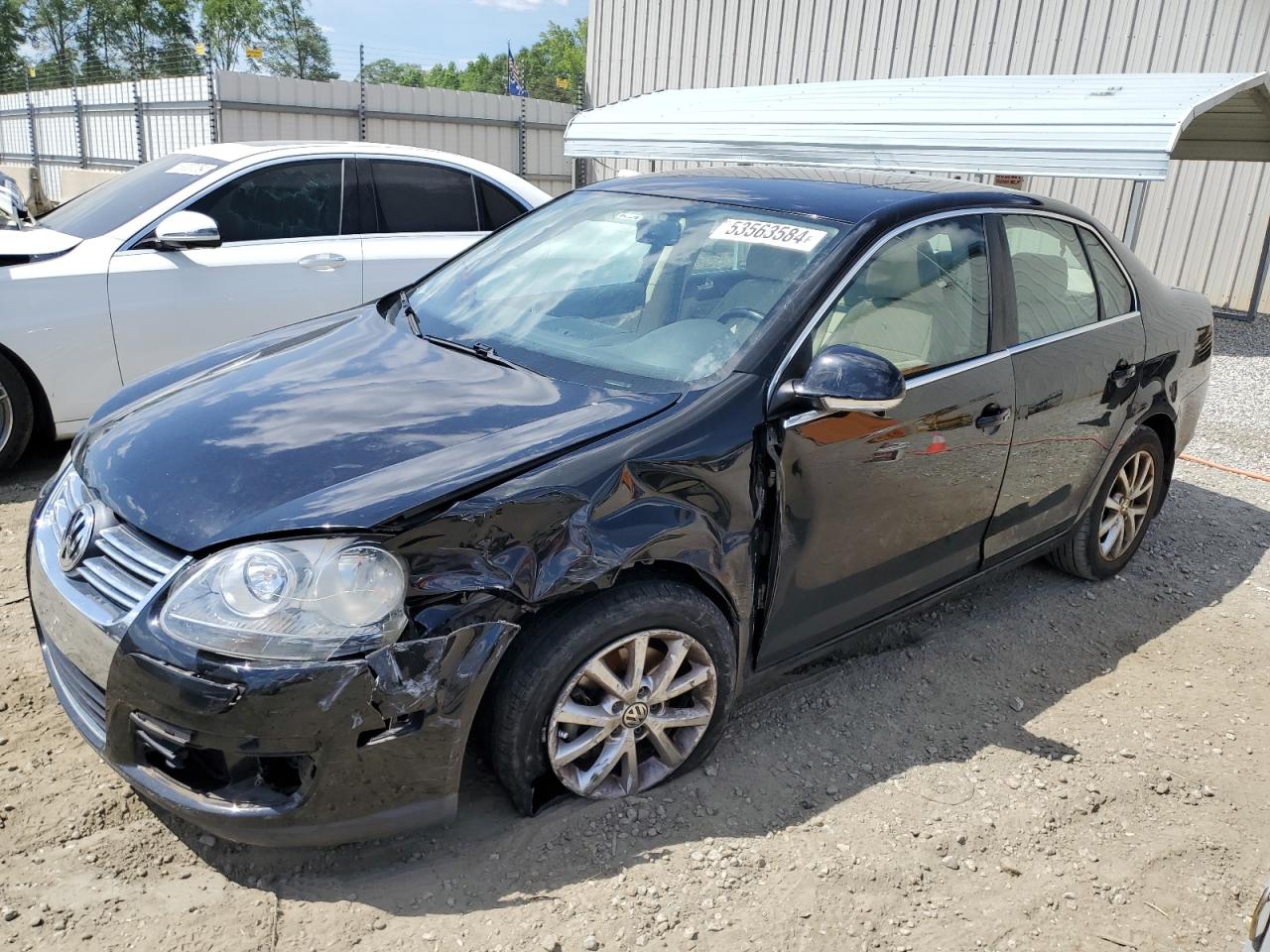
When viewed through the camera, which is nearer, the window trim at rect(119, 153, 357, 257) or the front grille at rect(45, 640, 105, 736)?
the front grille at rect(45, 640, 105, 736)

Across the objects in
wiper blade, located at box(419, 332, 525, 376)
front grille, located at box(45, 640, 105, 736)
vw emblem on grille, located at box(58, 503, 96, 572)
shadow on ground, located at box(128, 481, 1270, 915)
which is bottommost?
shadow on ground, located at box(128, 481, 1270, 915)

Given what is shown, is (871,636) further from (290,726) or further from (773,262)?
(290,726)

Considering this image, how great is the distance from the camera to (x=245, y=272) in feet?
17.1

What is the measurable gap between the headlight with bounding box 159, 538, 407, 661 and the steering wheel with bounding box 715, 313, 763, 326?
1.29 metres

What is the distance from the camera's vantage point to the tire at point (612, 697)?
2.41 m

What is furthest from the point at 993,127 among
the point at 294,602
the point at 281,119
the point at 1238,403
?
the point at 281,119

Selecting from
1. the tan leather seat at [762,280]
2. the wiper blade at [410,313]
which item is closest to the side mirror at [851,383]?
the tan leather seat at [762,280]

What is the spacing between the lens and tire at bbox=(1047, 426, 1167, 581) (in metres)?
4.21

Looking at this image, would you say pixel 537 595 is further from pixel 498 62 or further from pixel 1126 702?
pixel 498 62

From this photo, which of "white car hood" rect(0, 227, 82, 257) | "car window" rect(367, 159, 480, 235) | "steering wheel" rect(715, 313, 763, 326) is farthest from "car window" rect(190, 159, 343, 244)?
"steering wheel" rect(715, 313, 763, 326)

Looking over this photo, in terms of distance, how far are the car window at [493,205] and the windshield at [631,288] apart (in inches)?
93.2

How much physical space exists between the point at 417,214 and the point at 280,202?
0.77 meters

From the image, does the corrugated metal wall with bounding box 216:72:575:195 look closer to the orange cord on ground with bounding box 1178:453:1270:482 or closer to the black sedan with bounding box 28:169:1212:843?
the orange cord on ground with bounding box 1178:453:1270:482

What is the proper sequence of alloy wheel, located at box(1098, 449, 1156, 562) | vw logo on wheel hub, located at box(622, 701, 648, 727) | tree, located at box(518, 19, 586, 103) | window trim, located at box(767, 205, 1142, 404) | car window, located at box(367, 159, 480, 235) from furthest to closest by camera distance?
1. tree, located at box(518, 19, 586, 103)
2. car window, located at box(367, 159, 480, 235)
3. alloy wheel, located at box(1098, 449, 1156, 562)
4. window trim, located at box(767, 205, 1142, 404)
5. vw logo on wheel hub, located at box(622, 701, 648, 727)
